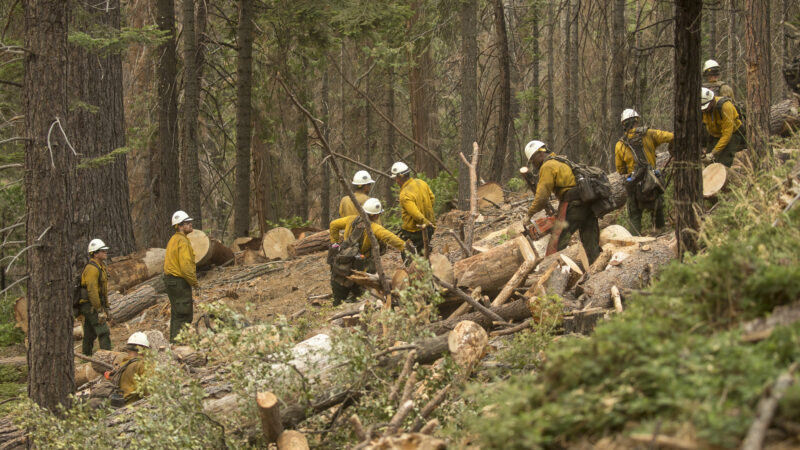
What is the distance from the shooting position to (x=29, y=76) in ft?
23.2

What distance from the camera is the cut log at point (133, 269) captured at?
1403 cm

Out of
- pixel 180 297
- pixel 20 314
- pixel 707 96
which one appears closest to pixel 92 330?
pixel 180 297

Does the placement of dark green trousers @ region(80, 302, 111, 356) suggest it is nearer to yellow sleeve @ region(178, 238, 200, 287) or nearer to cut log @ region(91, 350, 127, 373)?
cut log @ region(91, 350, 127, 373)

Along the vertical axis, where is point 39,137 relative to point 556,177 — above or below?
above

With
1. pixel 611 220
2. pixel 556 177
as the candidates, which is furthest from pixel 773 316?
pixel 611 220

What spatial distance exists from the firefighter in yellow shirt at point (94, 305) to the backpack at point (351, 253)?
162 inches

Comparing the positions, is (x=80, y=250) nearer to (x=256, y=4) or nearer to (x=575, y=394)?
(x=256, y=4)

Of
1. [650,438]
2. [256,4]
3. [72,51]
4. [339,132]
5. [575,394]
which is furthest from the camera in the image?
[339,132]

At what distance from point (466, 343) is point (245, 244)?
10514 mm

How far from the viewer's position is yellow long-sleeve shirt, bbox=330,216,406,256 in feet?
29.2

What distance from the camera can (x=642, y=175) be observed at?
32.6 ft

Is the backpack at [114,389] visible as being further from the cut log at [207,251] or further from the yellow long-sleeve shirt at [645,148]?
the yellow long-sleeve shirt at [645,148]

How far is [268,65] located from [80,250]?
6572 millimetres

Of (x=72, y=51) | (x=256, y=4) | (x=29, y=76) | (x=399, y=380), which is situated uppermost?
(x=256, y=4)
